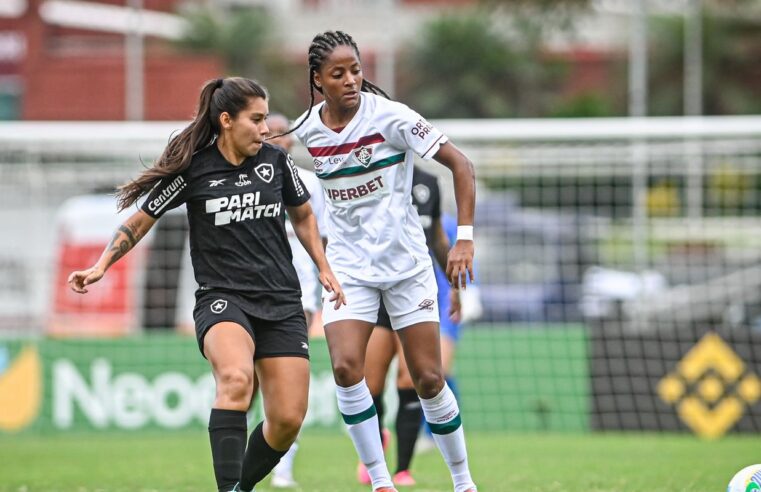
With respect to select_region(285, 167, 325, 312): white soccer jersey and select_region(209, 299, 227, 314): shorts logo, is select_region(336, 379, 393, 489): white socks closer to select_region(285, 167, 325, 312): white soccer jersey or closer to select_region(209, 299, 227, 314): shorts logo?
select_region(209, 299, 227, 314): shorts logo

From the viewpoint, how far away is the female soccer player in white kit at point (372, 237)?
23.7ft

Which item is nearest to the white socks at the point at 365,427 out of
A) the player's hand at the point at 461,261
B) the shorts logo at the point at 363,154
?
the player's hand at the point at 461,261

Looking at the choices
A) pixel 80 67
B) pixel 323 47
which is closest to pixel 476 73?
pixel 80 67

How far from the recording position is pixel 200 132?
279 inches

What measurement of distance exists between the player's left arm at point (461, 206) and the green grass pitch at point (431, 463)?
2.06 meters

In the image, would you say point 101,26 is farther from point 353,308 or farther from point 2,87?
point 353,308

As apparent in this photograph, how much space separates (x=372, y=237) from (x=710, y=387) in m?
8.60

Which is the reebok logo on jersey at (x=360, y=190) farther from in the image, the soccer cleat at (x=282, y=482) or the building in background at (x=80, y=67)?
the building in background at (x=80, y=67)

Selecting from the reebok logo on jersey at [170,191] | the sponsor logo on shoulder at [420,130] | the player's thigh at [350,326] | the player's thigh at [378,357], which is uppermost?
the sponsor logo on shoulder at [420,130]

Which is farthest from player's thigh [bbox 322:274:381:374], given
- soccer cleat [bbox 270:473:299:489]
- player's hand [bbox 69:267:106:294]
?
soccer cleat [bbox 270:473:299:489]

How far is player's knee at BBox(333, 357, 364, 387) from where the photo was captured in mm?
7219

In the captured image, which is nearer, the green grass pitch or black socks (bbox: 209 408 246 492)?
black socks (bbox: 209 408 246 492)

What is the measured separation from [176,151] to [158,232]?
38.6 feet

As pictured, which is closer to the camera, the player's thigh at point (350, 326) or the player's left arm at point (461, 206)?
the player's left arm at point (461, 206)
